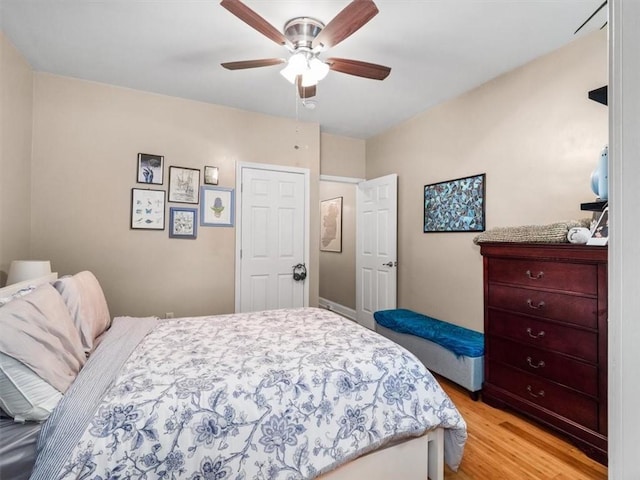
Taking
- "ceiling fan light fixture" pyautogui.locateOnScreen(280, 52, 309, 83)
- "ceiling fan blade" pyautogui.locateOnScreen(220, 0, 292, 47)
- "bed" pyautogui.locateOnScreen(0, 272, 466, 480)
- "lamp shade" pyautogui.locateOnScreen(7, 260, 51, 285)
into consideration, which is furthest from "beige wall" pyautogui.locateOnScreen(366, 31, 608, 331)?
"lamp shade" pyautogui.locateOnScreen(7, 260, 51, 285)

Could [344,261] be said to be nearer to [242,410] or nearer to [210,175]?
[210,175]

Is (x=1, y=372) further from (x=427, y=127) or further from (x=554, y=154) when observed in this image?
(x=427, y=127)

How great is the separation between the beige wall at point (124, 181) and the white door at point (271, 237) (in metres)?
0.15

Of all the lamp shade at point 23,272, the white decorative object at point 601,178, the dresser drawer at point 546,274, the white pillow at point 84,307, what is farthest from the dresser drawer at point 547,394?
the lamp shade at point 23,272

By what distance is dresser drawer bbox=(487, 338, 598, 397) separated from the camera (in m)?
1.84

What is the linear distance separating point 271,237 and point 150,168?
4.64 feet

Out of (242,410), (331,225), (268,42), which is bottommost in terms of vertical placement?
(242,410)

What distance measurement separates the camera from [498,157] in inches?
110

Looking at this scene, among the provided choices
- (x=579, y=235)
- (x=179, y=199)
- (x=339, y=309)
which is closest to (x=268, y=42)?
(x=179, y=199)

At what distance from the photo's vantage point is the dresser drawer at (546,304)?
6.06 feet

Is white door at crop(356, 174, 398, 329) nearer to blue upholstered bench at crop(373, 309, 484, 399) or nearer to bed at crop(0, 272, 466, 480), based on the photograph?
blue upholstered bench at crop(373, 309, 484, 399)

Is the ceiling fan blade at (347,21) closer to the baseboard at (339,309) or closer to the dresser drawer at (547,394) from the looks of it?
the dresser drawer at (547,394)

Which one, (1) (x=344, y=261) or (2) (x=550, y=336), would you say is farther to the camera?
(1) (x=344, y=261)

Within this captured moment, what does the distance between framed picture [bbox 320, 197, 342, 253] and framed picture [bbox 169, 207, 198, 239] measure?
8.59ft
